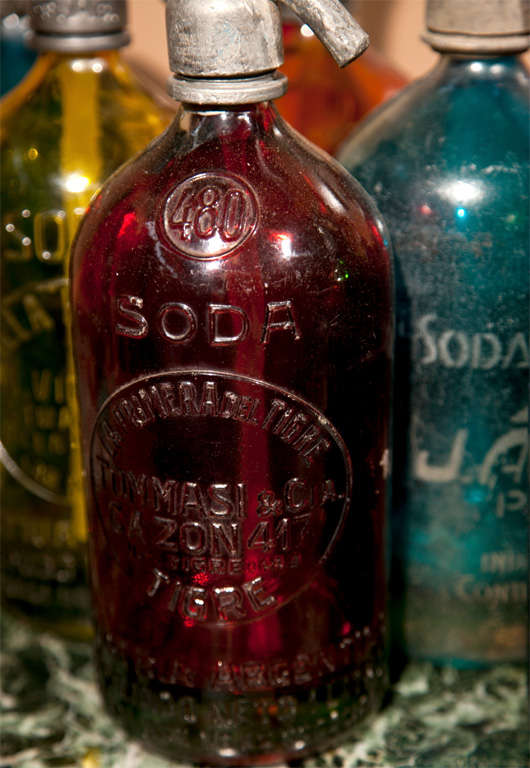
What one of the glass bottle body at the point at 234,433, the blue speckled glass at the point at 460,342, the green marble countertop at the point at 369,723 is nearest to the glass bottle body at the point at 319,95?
the blue speckled glass at the point at 460,342

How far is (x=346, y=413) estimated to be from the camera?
0.62 meters

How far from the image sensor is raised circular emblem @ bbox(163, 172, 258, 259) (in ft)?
1.90

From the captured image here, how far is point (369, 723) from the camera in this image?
71cm

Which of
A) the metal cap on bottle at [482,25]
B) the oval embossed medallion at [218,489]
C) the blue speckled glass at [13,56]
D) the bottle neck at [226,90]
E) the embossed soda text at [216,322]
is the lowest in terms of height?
the oval embossed medallion at [218,489]

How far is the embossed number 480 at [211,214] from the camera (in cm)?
58

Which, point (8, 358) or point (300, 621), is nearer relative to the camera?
point (300, 621)

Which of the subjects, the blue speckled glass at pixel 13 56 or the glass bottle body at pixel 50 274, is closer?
the glass bottle body at pixel 50 274

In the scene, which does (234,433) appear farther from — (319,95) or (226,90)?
(319,95)

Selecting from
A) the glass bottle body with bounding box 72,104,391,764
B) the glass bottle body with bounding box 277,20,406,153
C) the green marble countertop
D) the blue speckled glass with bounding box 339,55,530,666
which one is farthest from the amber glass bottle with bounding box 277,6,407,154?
the green marble countertop

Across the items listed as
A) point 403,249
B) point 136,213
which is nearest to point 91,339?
point 136,213

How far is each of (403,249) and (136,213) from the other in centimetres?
16

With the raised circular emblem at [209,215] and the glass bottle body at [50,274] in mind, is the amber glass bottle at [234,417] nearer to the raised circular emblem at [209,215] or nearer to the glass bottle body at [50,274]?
the raised circular emblem at [209,215]

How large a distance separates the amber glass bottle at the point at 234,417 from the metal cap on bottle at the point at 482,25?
11 cm

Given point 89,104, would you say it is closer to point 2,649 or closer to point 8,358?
point 8,358
